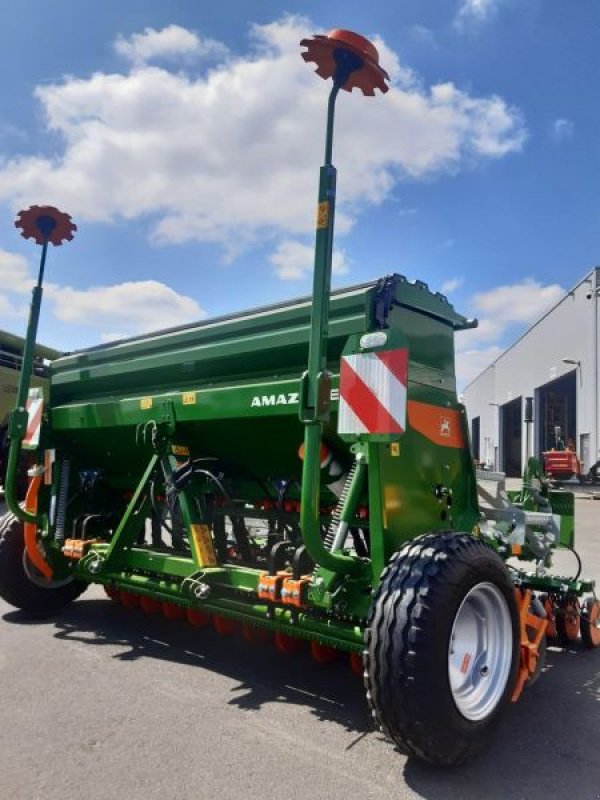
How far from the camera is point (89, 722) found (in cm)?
336

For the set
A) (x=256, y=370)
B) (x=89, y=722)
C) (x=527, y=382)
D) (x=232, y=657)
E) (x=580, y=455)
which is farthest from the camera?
(x=527, y=382)

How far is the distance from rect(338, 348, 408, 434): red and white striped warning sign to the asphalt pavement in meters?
1.47

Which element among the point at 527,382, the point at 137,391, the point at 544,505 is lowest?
the point at 544,505

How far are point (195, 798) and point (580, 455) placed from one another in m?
27.1

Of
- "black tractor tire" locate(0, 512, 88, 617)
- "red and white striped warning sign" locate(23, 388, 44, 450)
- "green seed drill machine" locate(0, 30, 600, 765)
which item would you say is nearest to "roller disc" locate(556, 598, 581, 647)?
"green seed drill machine" locate(0, 30, 600, 765)

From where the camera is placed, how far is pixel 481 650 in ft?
10.7

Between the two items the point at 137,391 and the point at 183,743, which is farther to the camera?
the point at 137,391

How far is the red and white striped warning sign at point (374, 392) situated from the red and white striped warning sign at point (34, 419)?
9.32 ft

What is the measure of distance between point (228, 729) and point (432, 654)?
3.87 feet

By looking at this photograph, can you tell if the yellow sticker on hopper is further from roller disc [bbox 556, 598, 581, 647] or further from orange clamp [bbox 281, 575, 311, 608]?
roller disc [bbox 556, 598, 581, 647]

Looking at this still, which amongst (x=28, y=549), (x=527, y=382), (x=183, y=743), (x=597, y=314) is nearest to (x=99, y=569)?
(x=28, y=549)

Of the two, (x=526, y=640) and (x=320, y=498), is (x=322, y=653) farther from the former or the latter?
(x=526, y=640)

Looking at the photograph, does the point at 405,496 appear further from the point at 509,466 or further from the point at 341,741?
the point at 509,466

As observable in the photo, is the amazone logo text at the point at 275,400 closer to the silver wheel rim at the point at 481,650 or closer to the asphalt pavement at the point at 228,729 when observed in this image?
the silver wheel rim at the point at 481,650
